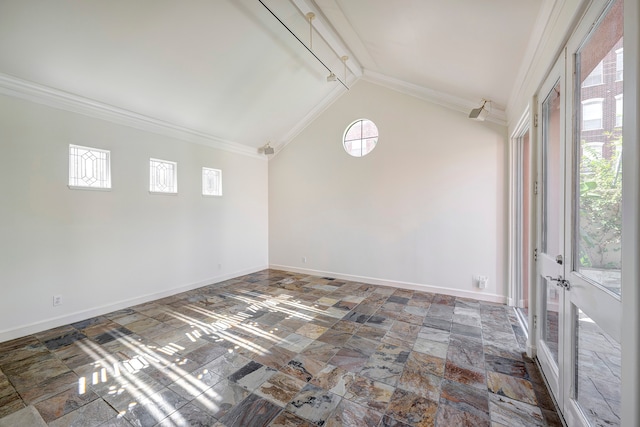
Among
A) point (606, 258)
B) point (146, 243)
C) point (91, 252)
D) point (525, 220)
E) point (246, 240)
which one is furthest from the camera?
point (246, 240)

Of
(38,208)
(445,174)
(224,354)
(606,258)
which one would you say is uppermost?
(445,174)

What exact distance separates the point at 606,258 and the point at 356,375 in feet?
6.11

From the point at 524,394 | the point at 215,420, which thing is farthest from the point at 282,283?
the point at 524,394

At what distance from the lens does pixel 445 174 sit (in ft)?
14.0

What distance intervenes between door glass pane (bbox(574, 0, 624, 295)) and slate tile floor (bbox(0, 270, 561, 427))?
3.99ft

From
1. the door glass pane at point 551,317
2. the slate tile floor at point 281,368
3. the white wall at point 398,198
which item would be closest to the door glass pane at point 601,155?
the door glass pane at point 551,317

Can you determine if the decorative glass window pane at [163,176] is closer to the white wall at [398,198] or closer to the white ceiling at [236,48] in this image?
the white ceiling at [236,48]

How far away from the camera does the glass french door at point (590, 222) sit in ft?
3.92

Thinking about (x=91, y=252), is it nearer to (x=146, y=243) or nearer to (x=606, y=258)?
(x=146, y=243)

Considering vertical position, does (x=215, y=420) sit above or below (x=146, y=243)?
below

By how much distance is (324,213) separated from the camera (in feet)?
17.9

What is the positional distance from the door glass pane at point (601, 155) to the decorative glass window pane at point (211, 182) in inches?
197

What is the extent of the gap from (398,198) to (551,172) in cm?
254

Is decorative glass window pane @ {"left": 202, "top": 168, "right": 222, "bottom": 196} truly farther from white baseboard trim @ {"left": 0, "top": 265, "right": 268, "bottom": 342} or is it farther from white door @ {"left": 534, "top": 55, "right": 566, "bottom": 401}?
white door @ {"left": 534, "top": 55, "right": 566, "bottom": 401}
